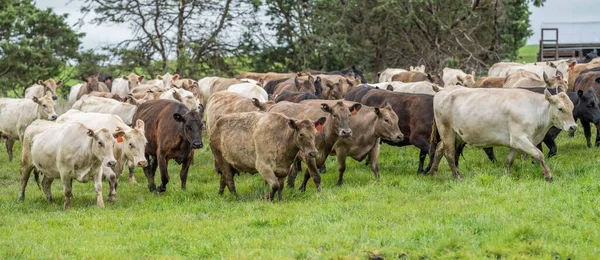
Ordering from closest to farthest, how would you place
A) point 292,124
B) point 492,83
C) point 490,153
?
point 292,124
point 490,153
point 492,83

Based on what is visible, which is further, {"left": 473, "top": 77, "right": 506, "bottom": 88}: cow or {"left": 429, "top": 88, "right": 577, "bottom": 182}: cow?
{"left": 473, "top": 77, "right": 506, "bottom": 88}: cow

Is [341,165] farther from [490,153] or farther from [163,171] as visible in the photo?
[490,153]

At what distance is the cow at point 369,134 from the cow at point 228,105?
80.0 inches

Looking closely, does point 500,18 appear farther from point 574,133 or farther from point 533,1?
point 574,133

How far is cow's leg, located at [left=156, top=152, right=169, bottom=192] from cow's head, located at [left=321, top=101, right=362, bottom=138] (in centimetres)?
286

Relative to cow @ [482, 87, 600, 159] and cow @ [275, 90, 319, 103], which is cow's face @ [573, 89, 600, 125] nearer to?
cow @ [482, 87, 600, 159]

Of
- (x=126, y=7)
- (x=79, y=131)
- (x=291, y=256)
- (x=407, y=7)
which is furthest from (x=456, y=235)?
(x=126, y=7)

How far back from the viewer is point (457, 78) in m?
24.7

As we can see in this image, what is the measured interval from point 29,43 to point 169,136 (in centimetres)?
1635

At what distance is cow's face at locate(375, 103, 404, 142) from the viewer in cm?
1466

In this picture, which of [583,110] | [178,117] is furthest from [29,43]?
[583,110]

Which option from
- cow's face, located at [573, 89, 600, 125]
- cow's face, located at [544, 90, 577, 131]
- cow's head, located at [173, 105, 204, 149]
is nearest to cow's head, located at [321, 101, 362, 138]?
cow's head, located at [173, 105, 204, 149]

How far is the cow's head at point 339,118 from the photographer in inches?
545

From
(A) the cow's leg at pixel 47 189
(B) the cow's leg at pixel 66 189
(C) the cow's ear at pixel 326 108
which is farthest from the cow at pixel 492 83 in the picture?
(B) the cow's leg at pixel 66 189
